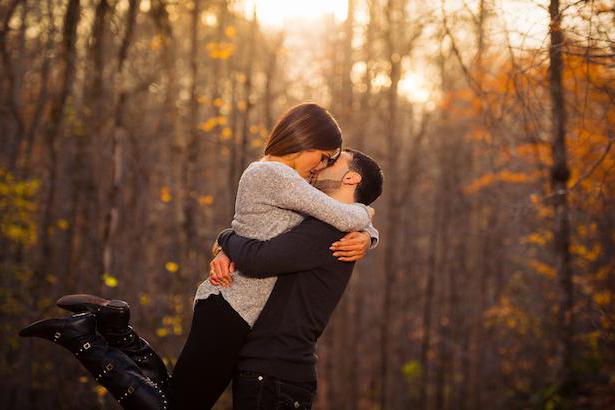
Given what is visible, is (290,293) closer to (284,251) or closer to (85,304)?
(284,251)

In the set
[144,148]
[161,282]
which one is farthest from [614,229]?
[144,148]

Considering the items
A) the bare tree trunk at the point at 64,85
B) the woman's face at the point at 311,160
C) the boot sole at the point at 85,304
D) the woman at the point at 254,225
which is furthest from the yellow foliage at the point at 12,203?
the woman's face at the point at 311,160

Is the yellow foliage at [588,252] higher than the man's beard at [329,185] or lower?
lower

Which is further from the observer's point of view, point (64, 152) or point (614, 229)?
point (64, 152)

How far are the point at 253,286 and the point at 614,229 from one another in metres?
9.69

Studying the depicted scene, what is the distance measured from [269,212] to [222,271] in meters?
0.32

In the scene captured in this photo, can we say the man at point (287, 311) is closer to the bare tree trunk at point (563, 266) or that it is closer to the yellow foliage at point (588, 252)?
the bare tree trunk at point (563, 266)

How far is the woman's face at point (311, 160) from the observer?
9.21 feet

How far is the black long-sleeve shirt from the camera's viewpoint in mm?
2674

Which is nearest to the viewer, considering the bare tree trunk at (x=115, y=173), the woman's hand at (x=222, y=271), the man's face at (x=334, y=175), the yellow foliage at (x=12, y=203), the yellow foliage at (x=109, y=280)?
the woman's hand at (x=222, y=271)

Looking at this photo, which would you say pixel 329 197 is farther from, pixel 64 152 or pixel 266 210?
pixel 64 152

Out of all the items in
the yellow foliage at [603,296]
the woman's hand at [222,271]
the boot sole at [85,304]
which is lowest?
the yellow foliage at [603,296]

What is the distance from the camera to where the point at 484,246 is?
66.9 feet

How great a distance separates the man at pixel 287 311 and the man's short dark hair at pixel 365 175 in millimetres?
305
